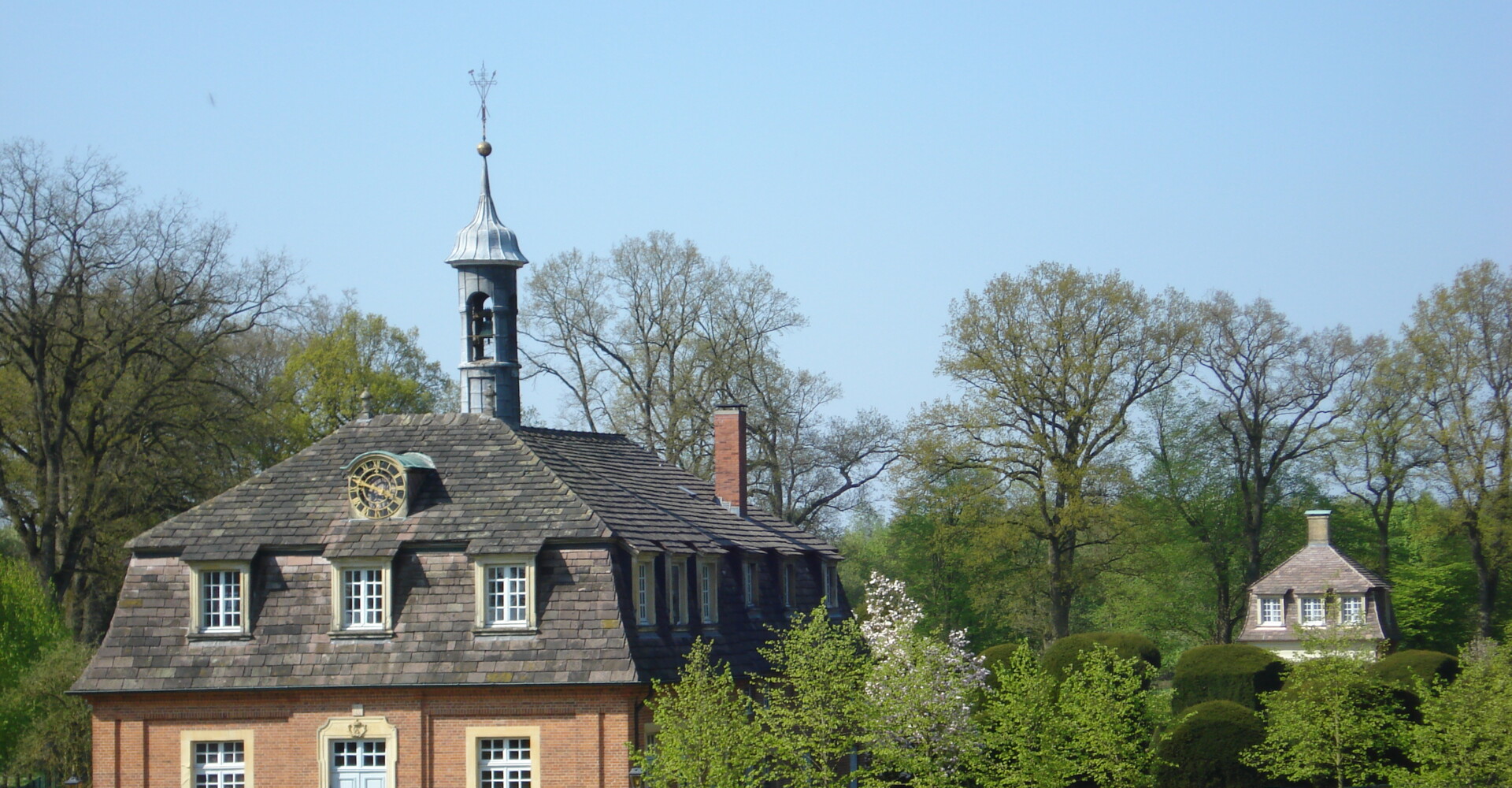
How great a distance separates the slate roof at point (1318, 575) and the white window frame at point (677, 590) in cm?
3506

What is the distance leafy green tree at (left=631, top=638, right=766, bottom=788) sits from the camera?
2514 centimetres

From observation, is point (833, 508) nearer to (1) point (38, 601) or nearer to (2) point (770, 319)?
(2) point (770, 319)

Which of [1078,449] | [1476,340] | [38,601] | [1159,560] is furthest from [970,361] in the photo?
[38,601]

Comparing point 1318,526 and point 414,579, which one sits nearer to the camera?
point 414,579

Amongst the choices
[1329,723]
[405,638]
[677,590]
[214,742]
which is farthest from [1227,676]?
[214,742]

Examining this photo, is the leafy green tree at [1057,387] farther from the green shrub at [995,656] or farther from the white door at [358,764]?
the white door at [358,764]

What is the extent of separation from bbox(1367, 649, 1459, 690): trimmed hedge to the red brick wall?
21702 mm

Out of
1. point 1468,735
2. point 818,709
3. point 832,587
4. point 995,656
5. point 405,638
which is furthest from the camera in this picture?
point 995,656

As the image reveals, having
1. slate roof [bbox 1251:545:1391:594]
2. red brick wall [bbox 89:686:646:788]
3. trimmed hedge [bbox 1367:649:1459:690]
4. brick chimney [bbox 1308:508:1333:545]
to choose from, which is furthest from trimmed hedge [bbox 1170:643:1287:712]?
red brick wall [bbox 89:686:646:788]

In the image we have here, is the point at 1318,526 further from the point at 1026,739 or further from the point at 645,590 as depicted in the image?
the point at 645,590

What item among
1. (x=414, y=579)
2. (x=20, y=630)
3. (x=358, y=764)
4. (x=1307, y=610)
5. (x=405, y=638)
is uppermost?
(x=414, y=579)

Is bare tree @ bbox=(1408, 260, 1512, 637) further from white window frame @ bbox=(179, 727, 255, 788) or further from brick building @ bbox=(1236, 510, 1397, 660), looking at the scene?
white window frame @ bbox=(179, 727, 255, 788)

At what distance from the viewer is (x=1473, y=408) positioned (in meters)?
58.5

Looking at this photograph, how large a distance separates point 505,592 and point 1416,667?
1103 inches
